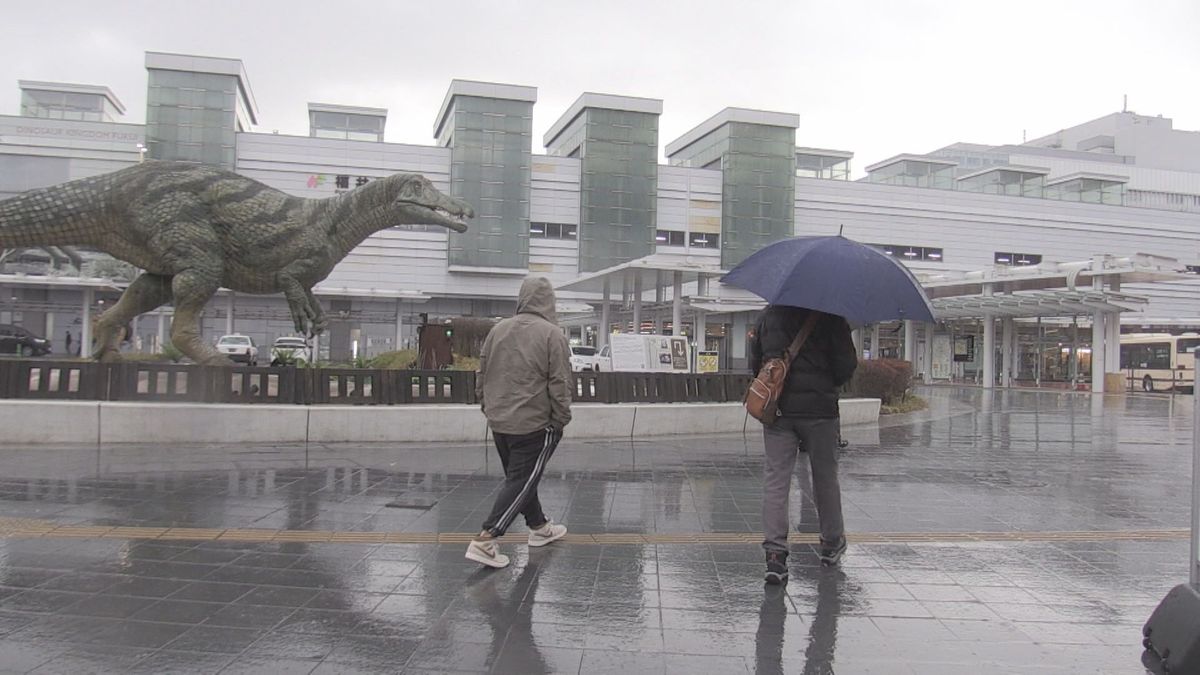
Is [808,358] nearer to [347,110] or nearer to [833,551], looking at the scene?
[833,551]

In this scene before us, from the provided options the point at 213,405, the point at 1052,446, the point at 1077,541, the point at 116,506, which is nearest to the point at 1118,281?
the point at 1052,446

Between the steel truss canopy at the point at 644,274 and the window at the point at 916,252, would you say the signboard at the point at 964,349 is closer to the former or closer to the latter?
the window at the point at 916,252

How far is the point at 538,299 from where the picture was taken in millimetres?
5309

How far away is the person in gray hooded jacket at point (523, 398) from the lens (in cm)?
515

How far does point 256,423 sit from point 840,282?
26.7 feet

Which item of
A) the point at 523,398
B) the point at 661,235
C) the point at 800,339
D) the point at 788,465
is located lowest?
the point at 788,465

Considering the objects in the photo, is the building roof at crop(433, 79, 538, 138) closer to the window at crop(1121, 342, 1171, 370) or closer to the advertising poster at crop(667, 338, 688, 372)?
the advertising poster at crop(667, 338, 688, 372)

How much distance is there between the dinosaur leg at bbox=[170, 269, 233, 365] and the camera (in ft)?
36.0

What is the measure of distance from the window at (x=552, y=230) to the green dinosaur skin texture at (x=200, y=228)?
123ft

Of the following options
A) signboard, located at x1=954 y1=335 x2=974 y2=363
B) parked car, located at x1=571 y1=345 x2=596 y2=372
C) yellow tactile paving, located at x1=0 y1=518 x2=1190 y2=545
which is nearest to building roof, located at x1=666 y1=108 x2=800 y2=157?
signboard, located at x1=954 y1=335 x2=974 y2=363

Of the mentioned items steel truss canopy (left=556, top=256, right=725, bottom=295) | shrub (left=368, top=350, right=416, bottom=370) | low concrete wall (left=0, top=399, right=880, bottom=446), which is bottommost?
low concrete wall (left=0, top=399, right=880, bottom=446)

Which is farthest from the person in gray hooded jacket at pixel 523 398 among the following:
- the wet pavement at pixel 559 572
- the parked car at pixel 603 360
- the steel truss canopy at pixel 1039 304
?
the steel truss canopy at pixel 1039 304

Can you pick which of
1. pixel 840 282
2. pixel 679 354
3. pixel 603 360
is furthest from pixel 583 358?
pixel 840 282

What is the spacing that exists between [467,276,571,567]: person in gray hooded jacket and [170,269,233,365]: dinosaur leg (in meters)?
7.26
